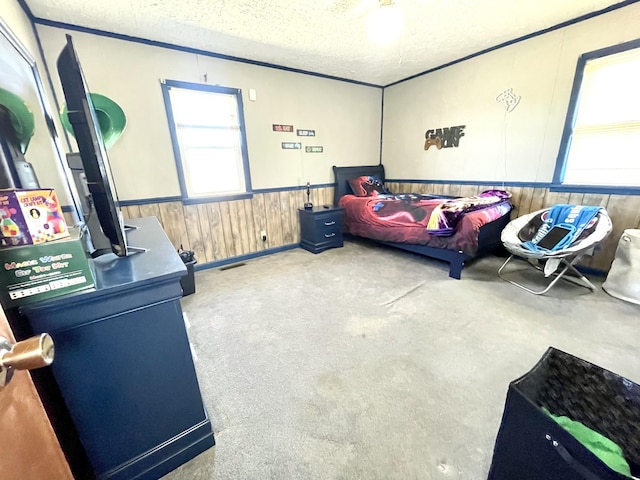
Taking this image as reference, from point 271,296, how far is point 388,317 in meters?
1.12

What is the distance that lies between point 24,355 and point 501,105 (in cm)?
434

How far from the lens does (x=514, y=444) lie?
32.1 inches

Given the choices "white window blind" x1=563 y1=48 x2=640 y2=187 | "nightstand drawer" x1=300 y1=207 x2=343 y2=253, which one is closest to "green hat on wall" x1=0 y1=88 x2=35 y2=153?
"nightstand drawer" x1=300 y1=207 x2=343 y2=253

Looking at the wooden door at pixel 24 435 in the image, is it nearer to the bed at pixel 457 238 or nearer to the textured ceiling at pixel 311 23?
the textured ceiling at pixel 311 23

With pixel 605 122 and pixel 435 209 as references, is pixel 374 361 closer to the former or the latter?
pixel 435 209

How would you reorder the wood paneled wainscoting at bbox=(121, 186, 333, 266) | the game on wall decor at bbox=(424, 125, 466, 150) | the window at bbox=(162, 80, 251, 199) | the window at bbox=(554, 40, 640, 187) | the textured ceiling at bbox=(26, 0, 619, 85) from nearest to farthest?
the textured ceiling at bbox=(26, 0, 619, 85) → the window at bbox=(554, 40, 640, 187) → the window at bbox=(162, 80, 251, 199) → the wood paneled wainscoting at bbox=(121, 186, 333, 266) → the game on wall decor at bbox=(424, 125, 466, 150)

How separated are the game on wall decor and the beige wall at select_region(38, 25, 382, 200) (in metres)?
1.01

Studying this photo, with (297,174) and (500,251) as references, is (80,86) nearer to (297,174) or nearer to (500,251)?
(297,174)

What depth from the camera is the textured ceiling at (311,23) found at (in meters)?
2.17

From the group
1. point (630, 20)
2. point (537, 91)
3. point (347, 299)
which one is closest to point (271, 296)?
point (347, 299)

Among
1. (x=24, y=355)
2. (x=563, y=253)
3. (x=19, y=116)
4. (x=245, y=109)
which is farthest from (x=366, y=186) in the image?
(x=24, y=355)

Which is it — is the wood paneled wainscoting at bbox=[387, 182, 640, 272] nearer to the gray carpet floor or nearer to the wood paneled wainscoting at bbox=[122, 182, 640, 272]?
the wood paneled wainscoting at bbox=[122, 182, 640, 272]

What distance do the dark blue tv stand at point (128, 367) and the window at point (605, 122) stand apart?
3831 mm

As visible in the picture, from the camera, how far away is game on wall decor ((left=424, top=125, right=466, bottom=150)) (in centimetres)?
372
